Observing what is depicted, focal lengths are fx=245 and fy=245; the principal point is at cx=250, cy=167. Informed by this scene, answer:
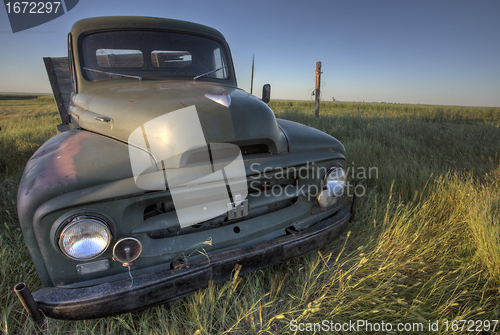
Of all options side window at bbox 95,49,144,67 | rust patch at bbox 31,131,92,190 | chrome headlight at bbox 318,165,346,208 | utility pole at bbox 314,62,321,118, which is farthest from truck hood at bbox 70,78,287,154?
utility pole at bbox 314,62,321,118

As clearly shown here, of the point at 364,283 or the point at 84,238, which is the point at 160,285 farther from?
the point at 364,283

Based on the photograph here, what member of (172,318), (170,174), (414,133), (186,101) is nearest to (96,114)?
(186,101)

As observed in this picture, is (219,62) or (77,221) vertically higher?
(219,62)

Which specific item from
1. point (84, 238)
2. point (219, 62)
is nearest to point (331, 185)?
point (84, 238)

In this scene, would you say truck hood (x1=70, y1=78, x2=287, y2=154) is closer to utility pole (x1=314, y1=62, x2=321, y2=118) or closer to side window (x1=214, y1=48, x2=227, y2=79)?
side window (x1=214, y1=48, x2=227, y2=79)

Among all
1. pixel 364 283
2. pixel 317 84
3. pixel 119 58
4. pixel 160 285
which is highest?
pixel 317 84

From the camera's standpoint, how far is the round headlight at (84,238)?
3.43ft

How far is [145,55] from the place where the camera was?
7.51ft

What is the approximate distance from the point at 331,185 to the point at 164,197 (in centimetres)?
114

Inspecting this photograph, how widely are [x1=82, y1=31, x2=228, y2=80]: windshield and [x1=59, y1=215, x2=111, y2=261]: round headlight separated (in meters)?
1.53

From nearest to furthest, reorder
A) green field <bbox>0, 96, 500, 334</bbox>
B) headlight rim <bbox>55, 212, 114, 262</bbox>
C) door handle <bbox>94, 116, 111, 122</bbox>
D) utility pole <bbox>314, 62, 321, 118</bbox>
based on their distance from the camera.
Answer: headlight rim <bbox>55, 212, 114, 262</bbox>, green field <bbox>0, 96, 500, 334</bbox>, door handle <bbox>94, 116, 111, 122</bbox>, utility pole <bbox>314, 62, 321, 118</bbox>

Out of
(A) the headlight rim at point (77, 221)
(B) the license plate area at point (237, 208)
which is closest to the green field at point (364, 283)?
(B) the license plate area at point (237, 208)

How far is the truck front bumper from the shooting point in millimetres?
1040

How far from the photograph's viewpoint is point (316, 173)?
170 cm
